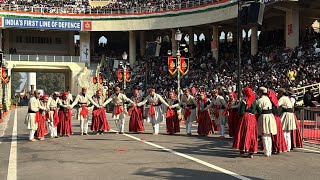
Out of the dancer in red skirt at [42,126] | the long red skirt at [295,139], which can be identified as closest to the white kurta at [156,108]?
the dancer in red skirt at [42,126]

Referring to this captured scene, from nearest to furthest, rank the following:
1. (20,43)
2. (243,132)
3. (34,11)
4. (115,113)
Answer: (243,132)
(115,113)
(34,11)
(20,43)

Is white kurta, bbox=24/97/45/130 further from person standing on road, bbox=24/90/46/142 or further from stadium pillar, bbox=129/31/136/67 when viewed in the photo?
stadium pillar, bbox=129/31/136/67

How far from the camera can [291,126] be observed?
43.2 feet

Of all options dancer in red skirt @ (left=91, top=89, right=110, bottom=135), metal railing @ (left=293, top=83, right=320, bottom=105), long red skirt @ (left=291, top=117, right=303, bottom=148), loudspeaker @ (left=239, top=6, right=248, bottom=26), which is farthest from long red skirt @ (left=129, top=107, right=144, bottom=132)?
metal railing @ (left=293, top=83, right=320, bottom=105)

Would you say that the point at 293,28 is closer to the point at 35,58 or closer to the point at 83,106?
the point at 83,106

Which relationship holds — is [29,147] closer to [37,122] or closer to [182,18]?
[37,122]

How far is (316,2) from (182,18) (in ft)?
56.8

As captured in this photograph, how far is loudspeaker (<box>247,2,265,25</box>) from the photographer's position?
1578cm

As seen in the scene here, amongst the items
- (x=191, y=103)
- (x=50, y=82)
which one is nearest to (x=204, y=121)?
(x=191, y=103)

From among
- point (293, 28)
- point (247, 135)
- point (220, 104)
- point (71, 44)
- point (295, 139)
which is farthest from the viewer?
point (71, 44)

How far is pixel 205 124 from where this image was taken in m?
17.5

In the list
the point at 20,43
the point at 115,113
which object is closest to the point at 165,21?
the point at 20,43

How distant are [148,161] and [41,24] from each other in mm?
46007

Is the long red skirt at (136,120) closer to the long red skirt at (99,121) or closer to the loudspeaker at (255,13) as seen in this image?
the long red skirt at (99,121)
